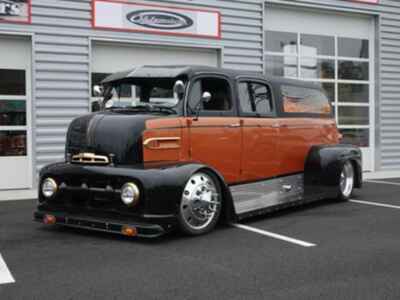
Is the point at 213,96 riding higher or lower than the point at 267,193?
higher

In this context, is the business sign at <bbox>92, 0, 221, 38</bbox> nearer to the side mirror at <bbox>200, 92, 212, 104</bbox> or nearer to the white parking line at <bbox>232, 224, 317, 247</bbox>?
the side mirror at <bbox>200, 92, 212, 104</bbox>

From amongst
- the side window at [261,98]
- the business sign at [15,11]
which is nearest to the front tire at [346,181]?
the side window at [261,98]

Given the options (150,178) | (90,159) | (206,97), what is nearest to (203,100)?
(206,97)

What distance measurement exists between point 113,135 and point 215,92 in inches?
65.3

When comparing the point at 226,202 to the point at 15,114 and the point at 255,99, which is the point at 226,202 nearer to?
the point at 255,99

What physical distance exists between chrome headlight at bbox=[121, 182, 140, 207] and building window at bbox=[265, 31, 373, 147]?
8710 millimetres

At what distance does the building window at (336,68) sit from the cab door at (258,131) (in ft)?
20.2

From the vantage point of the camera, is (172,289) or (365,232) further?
(365,232)

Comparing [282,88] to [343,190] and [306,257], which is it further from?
[306,257]

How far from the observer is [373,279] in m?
4.76

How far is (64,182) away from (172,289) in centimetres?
267

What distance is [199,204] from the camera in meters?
6.51

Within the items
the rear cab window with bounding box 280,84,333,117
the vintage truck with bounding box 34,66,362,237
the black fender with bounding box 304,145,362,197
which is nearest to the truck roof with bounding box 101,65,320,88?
the vintage truck with bounding box 34,66,362,237

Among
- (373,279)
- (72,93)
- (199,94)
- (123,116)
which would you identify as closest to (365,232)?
(373,279)
